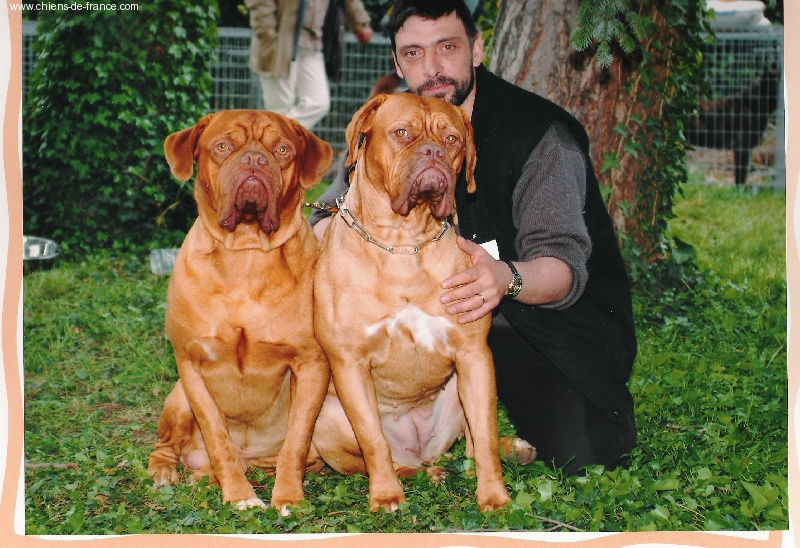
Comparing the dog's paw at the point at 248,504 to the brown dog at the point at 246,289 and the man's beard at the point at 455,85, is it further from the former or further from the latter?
the man's beard at the point at 455,85

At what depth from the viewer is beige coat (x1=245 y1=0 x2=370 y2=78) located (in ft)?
23.0

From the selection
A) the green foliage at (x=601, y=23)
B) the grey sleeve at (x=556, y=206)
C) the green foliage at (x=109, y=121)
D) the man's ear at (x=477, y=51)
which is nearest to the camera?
the grey sleeve at (x=556, y=206)

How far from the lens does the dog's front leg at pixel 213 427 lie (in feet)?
10.2

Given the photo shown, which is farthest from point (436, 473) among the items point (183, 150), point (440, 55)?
point (440, 55)

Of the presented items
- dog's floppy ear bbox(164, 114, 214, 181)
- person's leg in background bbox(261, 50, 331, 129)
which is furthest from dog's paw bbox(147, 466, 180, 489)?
person's leg in background bbox(261, 50, 331, 129)

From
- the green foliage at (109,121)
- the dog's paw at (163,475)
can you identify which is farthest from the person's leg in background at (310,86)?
the dog's paw at (163,475)

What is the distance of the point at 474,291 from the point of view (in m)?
3.00

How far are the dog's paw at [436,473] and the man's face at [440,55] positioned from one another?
1.40 metres

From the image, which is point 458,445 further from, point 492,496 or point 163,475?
point 163,475

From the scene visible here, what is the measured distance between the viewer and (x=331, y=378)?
3.34m

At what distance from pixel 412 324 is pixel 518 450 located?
0.78 meters

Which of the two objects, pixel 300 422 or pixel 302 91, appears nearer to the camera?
pixel 300 422

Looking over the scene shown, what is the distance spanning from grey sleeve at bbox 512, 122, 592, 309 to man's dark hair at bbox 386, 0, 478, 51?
56 centimetres

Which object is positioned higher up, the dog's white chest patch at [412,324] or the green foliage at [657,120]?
the green foliage at [657,120]
